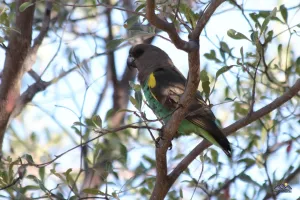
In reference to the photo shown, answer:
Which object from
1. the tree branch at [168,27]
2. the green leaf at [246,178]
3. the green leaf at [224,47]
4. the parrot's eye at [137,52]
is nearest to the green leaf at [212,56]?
the green leaf at [224,47]

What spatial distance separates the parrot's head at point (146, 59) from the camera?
4984mm

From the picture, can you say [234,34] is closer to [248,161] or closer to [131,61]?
[248,161]

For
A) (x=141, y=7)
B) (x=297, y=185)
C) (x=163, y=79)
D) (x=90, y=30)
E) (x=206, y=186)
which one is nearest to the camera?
(x=141, y=7)

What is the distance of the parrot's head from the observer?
498 cm

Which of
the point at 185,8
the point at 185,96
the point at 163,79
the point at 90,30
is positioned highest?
the point at 90,30

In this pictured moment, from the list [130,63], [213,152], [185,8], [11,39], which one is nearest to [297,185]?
[213,152]

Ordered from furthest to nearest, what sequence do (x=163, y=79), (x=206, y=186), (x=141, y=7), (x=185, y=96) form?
(x=163, y=79), (x=206, y=186), (x=141, y=7), (x=185, y=96)

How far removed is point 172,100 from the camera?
163 inches

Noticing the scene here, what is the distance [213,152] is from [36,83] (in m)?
1.39

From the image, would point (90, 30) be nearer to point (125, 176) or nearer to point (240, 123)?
point (125, 176)

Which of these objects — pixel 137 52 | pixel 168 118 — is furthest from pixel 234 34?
pixel 137 52

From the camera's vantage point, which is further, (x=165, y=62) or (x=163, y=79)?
(x=165, y=62)

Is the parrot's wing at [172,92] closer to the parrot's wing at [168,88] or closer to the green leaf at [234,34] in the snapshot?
the parrot's wing at [168,88]

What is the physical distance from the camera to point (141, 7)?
346cm
